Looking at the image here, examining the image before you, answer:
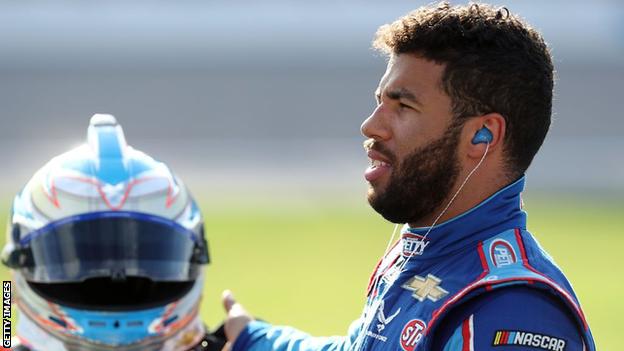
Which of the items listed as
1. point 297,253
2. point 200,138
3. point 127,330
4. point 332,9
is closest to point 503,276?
point 127,330

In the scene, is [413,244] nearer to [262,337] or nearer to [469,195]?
[469,195]

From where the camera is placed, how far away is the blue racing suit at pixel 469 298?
2854 millimetres

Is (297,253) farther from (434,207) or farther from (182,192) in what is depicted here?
(182,192)

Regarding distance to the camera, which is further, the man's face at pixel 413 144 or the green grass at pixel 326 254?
the green grass at pixel 326 254

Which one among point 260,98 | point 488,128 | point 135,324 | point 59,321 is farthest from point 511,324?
point 260,98

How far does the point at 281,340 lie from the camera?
3.36 m

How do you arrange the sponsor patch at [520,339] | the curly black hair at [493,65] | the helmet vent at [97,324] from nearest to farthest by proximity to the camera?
the helmet vent at [97,324] → the sponsor patch at [520,339] → the curly black hair at [493,65]

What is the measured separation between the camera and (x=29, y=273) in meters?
2.20

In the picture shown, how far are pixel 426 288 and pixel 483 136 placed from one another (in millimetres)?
468

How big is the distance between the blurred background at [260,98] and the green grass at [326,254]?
0.11 m

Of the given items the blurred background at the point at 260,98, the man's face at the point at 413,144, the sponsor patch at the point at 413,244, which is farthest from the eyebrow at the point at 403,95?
the blurred background at the point at 260,98

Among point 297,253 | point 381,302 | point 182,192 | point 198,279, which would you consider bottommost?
point 297,253

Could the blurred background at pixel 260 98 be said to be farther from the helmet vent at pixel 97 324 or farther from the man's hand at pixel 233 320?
the helmet vent at pixel 97 324

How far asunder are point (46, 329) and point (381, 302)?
125 cm
